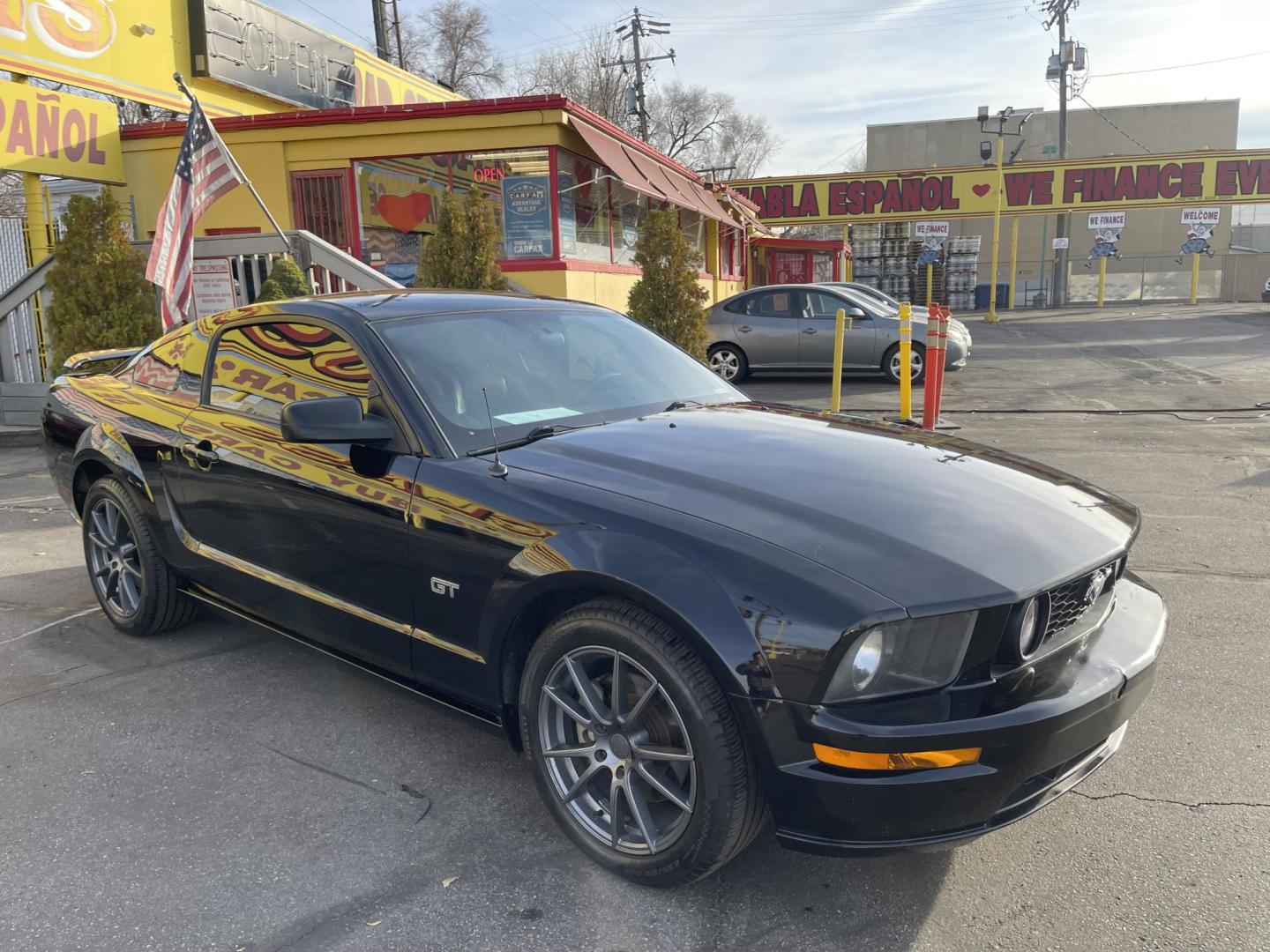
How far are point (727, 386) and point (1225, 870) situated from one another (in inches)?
96.1

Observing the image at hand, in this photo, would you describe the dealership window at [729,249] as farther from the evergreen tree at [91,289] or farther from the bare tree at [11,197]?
the bare tree at [11,197]

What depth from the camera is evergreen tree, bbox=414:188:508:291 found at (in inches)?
422

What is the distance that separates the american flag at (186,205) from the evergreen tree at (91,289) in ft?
3.46

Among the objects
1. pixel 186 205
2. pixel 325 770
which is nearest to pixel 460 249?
pixel 186 205

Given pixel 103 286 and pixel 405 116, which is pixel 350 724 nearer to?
pixel 103 286

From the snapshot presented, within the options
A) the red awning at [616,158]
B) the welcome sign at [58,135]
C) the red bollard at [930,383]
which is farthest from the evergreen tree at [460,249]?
the welcome sign at [58,135]

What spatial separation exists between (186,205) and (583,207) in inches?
232

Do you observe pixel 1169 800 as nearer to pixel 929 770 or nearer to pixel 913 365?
pixel 929 770

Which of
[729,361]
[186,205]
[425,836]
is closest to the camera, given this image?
[425,836]

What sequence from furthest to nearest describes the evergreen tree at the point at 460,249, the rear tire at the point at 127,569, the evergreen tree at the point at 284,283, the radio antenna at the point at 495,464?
the evergreen tree at the point at 460,249, the evergreen tree at the point at 284,283, the rear tire at the point at 127,569, the radio antenna at the point at 495,464

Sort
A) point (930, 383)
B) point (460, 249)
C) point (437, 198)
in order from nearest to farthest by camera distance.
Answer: point (930, 383), point (460, 249), point (437, 198)

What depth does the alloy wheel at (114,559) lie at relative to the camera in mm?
4367

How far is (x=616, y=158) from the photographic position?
43.6ft

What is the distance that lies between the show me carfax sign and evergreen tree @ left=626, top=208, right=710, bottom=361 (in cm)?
2120
